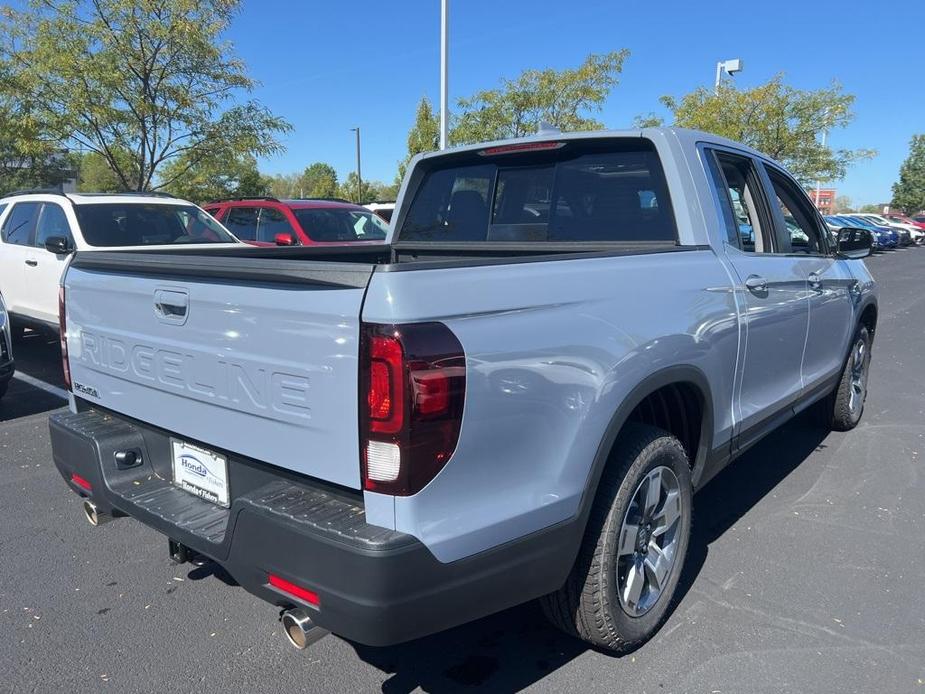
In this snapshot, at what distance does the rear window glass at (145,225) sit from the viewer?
7367 mm

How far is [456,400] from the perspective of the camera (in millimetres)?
1897

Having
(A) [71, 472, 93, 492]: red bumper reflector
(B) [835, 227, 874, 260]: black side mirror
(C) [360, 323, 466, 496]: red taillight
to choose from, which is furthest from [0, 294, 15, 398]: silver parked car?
(B) [835, 227, 874, 260]: black side mirror

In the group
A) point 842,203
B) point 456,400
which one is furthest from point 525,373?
point 842,203

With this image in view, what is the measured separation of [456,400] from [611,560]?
3.22ft

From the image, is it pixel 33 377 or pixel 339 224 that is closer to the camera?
pixel 33 377

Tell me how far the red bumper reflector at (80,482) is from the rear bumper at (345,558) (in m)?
0.31

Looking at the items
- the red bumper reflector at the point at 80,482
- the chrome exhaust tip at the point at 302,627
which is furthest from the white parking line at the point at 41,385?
the chrome exhaust tip at the point at 302,627

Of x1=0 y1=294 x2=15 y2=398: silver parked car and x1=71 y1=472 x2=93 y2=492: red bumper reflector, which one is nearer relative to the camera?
x1=71 y1=472 x2=93 y2=492: red bumper reflector

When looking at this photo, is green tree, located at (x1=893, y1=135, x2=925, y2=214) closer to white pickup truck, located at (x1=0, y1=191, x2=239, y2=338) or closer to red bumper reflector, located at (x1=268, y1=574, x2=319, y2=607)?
white pickup truck, located at (x1=0, y1=191, x2=239, y2=338)

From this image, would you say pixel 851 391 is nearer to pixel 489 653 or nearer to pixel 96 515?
pixel 489 653

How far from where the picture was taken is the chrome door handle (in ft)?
10.6

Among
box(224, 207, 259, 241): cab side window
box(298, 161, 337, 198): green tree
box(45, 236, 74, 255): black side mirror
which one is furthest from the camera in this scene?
box(298, 161, 337, 198): green tree

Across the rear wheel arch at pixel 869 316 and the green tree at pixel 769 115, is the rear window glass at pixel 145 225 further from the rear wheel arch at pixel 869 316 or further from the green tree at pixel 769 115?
the green tree at pixel 769 115

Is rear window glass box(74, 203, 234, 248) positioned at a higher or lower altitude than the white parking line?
higher
